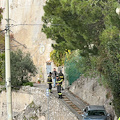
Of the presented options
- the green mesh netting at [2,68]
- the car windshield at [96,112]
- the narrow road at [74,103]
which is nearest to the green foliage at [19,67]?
the green mesh netting at [2,68]

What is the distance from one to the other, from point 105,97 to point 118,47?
17.6ft

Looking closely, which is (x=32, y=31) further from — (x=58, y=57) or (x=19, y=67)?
(x=19, y=67)

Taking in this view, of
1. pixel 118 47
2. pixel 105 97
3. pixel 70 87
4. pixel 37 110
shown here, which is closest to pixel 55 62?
pixel 70 87

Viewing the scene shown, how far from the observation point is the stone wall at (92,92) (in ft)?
60.3

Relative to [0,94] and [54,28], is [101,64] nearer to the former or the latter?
[54,28]

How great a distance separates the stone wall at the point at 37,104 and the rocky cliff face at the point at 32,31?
11.4m

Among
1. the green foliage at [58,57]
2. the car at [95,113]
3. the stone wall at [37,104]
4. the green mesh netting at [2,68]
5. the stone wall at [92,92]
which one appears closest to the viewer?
the car at [95,113]

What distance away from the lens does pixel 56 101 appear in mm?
20156

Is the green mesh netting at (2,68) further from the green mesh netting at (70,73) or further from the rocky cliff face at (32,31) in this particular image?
the rocky cliff face at (32,31)

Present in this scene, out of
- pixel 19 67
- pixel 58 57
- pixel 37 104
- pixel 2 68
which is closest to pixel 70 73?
pixel 37 104

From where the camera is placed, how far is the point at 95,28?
15.5 metres

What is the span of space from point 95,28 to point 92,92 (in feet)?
20.2

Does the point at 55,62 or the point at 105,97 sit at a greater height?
the point at 55,62

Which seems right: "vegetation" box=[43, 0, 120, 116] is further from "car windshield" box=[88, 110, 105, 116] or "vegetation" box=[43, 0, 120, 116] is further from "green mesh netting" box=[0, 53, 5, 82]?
"green mesh netting" box=[0, 53, 5, 82]
